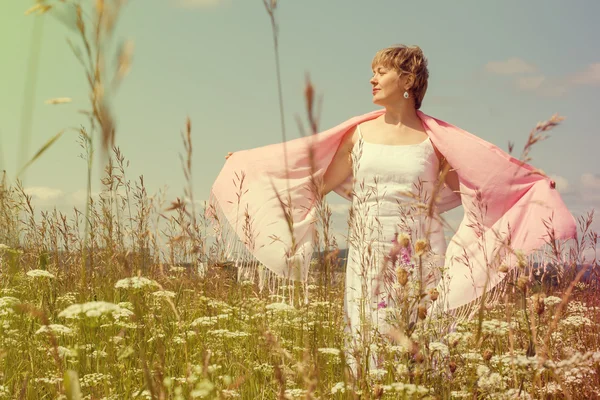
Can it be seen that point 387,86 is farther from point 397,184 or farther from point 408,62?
point 397,184

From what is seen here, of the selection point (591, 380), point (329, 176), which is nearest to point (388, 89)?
point (329, 176)

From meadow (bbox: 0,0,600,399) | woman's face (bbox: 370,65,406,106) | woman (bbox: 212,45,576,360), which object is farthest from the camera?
woman's face (bbox: 370,65,406,106)

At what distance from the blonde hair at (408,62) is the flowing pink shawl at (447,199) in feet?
0.80

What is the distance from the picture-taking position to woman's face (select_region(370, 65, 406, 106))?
191 inches

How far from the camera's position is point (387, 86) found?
4867 millimetres

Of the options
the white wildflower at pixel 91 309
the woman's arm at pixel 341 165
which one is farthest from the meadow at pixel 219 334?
the woman's arm at pixel 341 165

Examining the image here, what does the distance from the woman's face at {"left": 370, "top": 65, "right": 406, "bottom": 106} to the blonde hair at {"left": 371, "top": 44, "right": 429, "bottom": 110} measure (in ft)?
0.18

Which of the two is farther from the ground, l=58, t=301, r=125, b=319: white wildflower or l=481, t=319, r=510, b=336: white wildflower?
l=58, t=301, r=125, b=319: white wildflower

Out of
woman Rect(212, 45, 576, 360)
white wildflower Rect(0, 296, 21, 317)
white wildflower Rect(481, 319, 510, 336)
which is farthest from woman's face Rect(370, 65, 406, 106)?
white wildflower Rect(0, 296, 21, 317)

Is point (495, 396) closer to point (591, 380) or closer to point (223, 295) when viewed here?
point (591, 380)

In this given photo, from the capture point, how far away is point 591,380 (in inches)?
152

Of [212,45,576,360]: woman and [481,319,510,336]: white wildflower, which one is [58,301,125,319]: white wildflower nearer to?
[481,319,510,336]: white wildflower

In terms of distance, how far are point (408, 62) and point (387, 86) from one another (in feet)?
0.98

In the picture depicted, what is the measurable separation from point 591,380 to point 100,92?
354 centimetres
